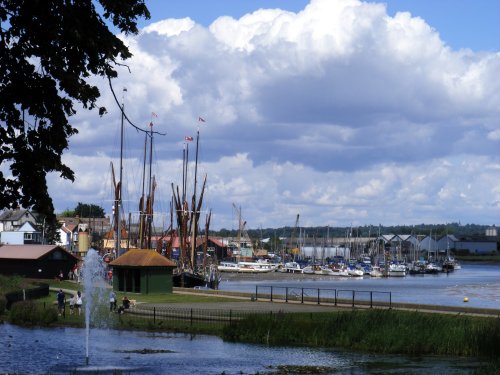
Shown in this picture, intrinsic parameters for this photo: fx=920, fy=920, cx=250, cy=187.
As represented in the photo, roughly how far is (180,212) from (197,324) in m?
65.8

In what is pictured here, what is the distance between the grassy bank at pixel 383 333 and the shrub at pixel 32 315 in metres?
13.8

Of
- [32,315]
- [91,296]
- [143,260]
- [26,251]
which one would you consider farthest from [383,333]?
[26,251]

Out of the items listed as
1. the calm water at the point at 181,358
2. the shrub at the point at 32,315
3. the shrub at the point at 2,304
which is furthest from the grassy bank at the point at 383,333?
the shrub at the point at 2,304

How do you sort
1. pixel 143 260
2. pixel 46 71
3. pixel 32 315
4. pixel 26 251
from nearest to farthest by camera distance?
1. pixel 46 71
2. pixel 32 315
3. pixel 143 260
4. pixel 26 251

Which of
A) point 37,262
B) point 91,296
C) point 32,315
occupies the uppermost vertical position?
point 37,262

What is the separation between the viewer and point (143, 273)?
81.4 m

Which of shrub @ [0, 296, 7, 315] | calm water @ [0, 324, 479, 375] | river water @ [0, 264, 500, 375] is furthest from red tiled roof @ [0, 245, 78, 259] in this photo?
calm water @ [0, 324, 479, 375]

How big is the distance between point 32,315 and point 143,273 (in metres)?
21.9

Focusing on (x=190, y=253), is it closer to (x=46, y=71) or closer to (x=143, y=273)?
(x=143, y=273)

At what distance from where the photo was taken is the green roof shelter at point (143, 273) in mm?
81375

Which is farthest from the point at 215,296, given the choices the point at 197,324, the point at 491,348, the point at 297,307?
the point at 491,348

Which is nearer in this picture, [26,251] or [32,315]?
[32,315]

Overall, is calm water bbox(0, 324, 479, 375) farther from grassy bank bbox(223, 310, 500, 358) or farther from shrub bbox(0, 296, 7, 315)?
shrub bbox(0, 296, 7, 315)

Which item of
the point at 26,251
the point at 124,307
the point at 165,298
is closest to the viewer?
the point at 124,307
